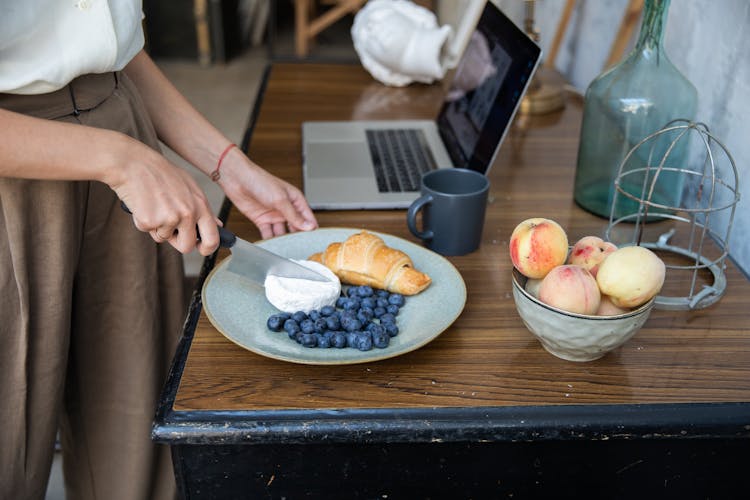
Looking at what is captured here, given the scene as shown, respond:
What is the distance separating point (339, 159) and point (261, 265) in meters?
0.48

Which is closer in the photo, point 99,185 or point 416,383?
point 416,383

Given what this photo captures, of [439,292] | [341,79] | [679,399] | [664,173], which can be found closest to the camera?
[679,399]

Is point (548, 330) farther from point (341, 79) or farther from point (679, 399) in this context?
point (341, 79)

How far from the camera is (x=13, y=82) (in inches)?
33.5

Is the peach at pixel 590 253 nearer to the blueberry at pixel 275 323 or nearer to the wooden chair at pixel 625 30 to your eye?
the blueberry at pixel 275 323

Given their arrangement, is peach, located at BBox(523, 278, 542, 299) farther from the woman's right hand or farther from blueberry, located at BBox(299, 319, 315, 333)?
the woman's right hand

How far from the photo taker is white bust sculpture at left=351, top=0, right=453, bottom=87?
172 centimetres

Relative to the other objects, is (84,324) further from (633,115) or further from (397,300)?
(633,115)

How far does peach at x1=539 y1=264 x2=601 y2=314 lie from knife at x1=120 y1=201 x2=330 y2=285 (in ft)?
0.95

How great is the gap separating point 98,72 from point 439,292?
1.70 ft

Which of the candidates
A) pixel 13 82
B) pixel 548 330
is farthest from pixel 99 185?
pixel 548 330

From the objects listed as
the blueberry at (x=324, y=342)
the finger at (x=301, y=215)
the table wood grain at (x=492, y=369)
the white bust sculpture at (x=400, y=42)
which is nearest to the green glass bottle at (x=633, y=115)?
the table wood grain at (x=492, y=369)

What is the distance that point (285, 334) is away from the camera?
84cm

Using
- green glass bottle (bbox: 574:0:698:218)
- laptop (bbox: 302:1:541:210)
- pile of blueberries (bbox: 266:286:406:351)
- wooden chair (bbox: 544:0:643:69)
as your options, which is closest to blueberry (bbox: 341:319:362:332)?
pile of blueberries (bbox: 266:286:406:351)
